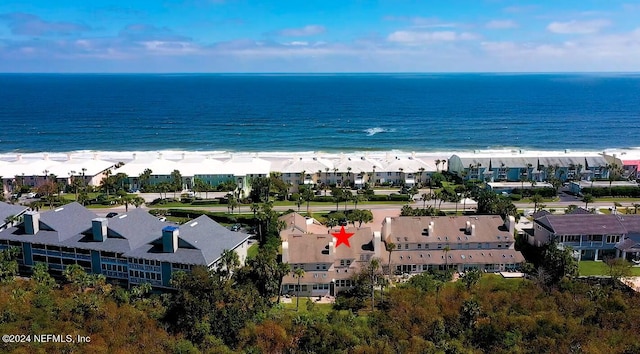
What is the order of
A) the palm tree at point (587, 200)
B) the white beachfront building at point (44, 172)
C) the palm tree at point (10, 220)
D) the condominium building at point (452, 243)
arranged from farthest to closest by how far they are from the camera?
1. the white beachfront building at point (44, 172)
2. the palm tree at point (587, 200)
3. the palm tree at point (10, 220)
4. the condominium building at point (452, 243)

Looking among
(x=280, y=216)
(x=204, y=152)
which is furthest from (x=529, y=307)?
(x=204, y=152)

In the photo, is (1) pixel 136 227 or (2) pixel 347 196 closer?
(1) pixel 136 227

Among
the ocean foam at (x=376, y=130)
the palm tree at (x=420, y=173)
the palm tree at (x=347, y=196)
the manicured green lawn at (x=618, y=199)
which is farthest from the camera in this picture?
the ocean foam at (x=376, y=130)

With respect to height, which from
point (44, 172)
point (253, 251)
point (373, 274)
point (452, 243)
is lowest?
point (253, 251)

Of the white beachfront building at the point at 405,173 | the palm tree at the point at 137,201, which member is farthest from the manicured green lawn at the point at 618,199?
the palm tree at the point at 137,201

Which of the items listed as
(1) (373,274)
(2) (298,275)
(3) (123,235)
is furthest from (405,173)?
(3) (123,235)

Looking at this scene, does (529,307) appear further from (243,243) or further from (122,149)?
(122,149)

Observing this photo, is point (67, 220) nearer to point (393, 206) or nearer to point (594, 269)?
point (393, 206)

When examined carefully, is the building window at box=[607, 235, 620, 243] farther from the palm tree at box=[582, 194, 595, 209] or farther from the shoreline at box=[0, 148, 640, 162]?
the shoreline at box=[0, 148, 640, 162]

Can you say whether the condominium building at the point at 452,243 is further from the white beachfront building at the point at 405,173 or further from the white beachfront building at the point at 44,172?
the white beachfront building at the point at 44,172

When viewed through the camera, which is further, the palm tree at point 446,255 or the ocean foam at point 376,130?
the ocean foam at point 376,130
